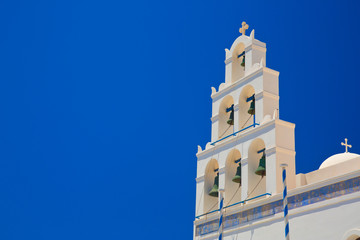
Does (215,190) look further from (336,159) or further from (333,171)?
(333,171)

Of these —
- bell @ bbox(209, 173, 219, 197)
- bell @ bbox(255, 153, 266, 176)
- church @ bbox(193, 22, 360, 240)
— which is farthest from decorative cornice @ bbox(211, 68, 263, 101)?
bell @ bbox(209, 173, 219, 197)

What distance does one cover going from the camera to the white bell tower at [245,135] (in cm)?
1730


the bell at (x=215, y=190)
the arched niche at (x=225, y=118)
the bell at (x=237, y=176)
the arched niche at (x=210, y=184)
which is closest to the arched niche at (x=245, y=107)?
the arched niche at (x=225, y=118)

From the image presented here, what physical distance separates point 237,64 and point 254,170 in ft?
13.5

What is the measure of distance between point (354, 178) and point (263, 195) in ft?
9.65

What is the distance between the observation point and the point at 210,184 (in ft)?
65.1

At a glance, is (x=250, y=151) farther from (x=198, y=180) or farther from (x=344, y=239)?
(x=344, y=239)

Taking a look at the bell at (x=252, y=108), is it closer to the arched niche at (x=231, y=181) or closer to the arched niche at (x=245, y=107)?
the arched niche at (x=245, y=107)

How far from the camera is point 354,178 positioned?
1457 cm

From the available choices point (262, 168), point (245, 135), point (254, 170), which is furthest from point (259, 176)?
point (245, 135)

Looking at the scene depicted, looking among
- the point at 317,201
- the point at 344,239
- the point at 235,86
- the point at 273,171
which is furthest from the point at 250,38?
the point at 344,239

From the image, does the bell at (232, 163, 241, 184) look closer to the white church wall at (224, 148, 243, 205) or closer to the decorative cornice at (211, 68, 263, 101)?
the white church wall at (224, 148, 243, 205)

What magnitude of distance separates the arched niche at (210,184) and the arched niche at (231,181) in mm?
850

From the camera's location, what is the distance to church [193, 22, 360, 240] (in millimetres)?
14969
